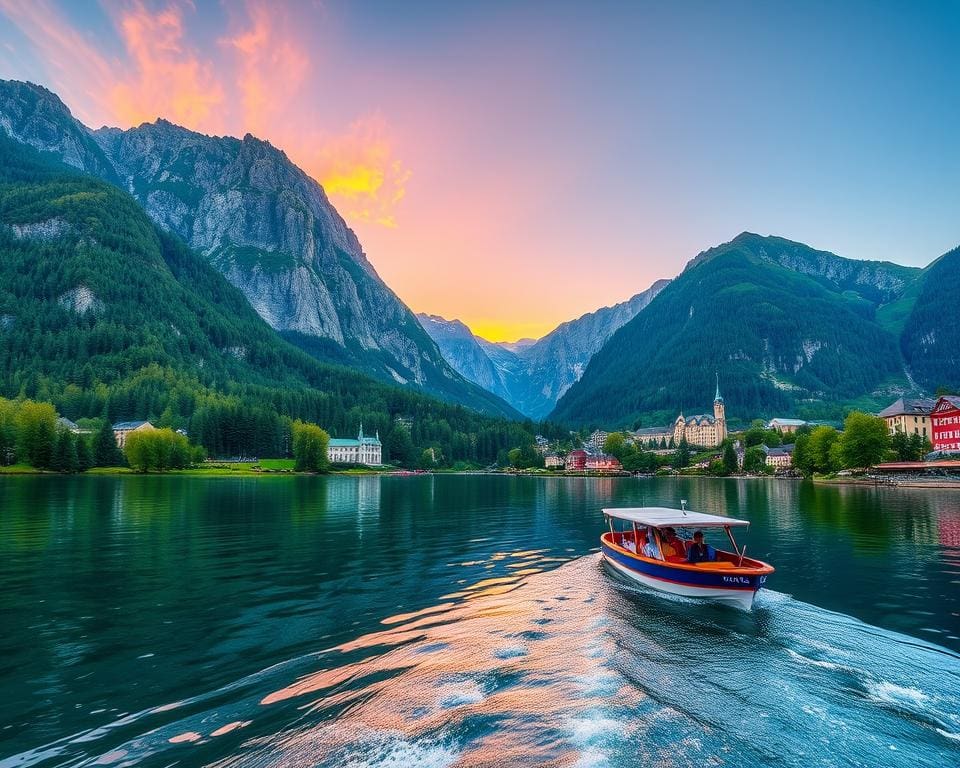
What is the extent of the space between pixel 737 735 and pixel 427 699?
8924mm

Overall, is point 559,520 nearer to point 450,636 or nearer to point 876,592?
point 876,592

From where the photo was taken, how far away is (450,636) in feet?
76.1

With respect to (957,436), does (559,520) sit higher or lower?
lower

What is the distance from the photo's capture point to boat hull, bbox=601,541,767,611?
27469 millimetres

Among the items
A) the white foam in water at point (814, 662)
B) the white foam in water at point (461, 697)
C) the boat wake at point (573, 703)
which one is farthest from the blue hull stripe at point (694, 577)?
the white foam in water at point (461, 697)

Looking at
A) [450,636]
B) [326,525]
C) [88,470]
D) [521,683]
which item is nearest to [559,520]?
[326,525]

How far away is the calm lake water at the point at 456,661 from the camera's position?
14320 mm

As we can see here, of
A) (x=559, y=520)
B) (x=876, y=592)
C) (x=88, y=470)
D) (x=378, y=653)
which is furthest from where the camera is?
(x=88, y=470)

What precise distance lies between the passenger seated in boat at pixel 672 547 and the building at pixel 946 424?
17480 cm

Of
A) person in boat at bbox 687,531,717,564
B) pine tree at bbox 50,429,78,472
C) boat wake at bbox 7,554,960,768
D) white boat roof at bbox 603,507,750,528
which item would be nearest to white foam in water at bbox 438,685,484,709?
boat wake at bbox 7,554,960,768

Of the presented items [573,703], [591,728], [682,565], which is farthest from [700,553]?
[591,728]

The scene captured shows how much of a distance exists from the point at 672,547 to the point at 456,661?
781 inches

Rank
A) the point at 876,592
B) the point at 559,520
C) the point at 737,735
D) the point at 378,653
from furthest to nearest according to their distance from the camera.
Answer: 1. the point at 559,520
2. the point at 876,592
3. the point at 378,653
4. the point at 737,735

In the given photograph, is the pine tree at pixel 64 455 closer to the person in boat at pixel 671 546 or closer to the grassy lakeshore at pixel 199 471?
the grassy lakeshore at pixel 199 471
